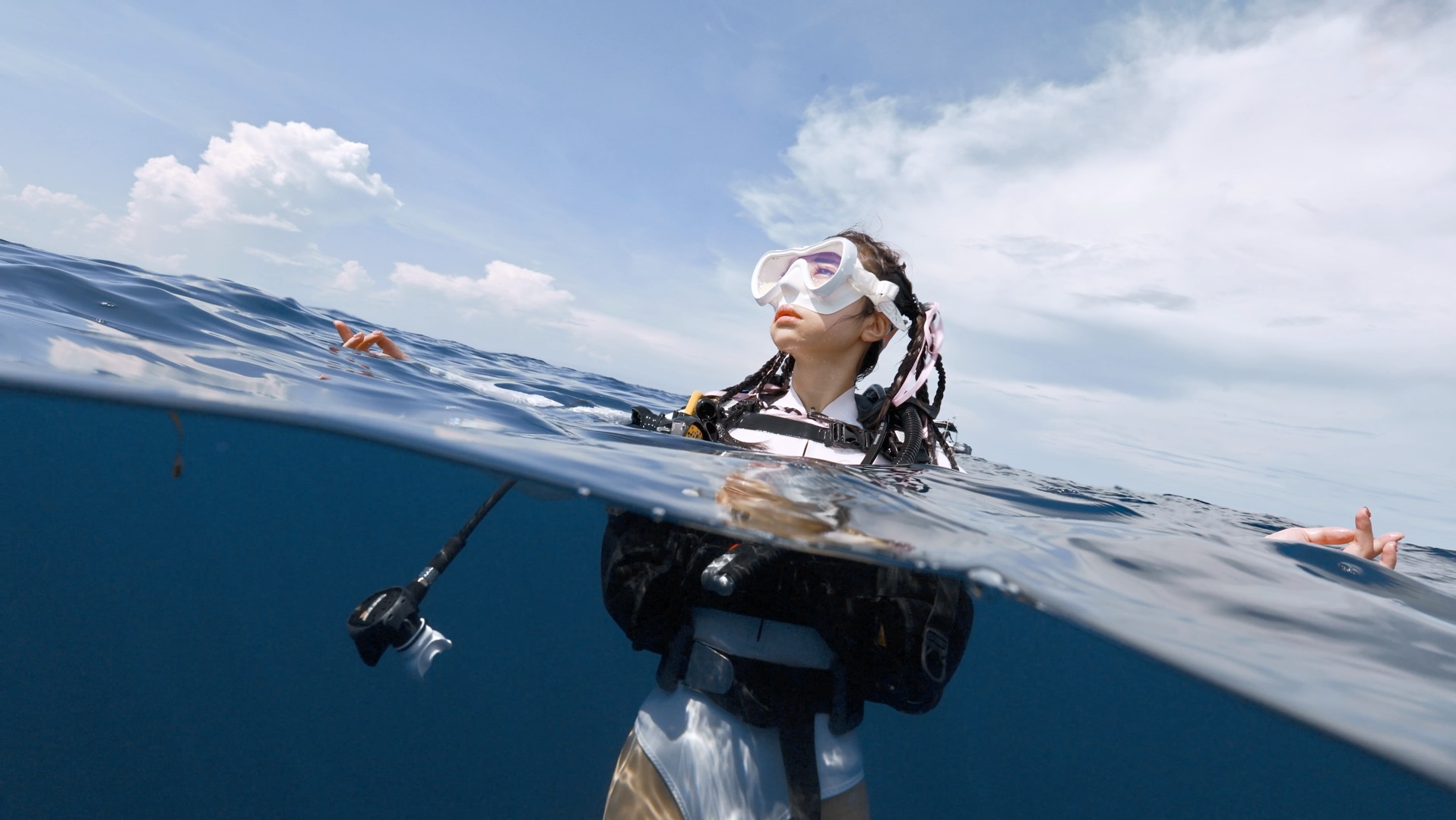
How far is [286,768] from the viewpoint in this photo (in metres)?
18.6

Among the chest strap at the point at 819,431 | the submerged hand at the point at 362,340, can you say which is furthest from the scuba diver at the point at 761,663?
the submerged hand at the point at 362,340

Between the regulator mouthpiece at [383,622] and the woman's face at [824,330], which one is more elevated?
the woman's face at [824,330]

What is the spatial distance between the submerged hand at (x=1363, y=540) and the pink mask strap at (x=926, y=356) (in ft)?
6.74

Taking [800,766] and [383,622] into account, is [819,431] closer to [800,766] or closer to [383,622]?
[800,766]

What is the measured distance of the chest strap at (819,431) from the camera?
3.86 m

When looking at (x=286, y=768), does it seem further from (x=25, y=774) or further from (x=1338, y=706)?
(x=1338, y=706)

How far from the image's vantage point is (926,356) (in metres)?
4.06

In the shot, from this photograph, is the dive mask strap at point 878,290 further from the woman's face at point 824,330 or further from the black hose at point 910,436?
the black hose at point 910,436

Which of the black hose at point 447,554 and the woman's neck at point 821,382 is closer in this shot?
the black hose at point 447,554

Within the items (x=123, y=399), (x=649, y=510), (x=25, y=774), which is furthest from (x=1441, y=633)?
(x=25, y=774)

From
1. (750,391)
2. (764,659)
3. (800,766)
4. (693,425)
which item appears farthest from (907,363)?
(800,766)

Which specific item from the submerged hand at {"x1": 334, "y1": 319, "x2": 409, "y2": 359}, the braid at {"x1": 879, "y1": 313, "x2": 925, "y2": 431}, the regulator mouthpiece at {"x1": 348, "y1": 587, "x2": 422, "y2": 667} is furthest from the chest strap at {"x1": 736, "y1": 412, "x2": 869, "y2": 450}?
the submerged hand at {"x1": 334, "y1": 319, "x2": 409, "y2": 359}

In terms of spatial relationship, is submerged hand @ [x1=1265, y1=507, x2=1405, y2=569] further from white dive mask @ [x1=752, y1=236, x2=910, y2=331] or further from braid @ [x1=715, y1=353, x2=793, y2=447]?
braid @ [x1=715, y1=353, x2=793, y2=447]

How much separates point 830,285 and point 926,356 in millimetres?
777
